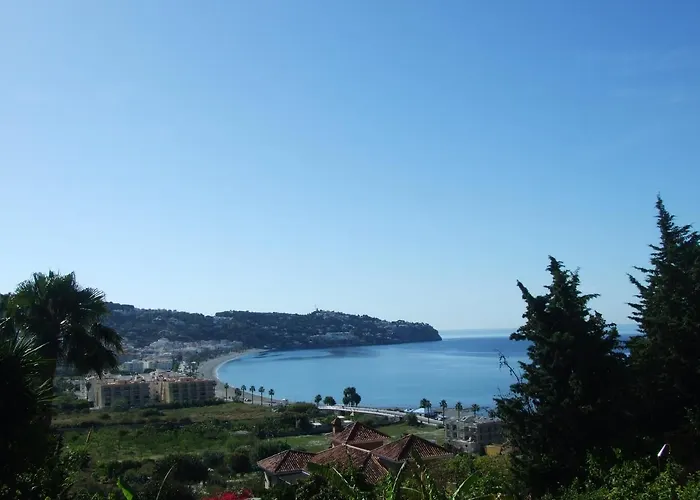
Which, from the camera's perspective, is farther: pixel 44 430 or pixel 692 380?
pixel 692 380

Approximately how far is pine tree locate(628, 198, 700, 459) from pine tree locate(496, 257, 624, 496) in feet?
5.45

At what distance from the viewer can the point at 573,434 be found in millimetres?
14984

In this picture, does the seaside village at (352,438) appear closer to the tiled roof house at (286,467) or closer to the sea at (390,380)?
the tiled roof house at (286,467)

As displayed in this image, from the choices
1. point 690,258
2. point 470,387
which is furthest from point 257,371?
point 690,258

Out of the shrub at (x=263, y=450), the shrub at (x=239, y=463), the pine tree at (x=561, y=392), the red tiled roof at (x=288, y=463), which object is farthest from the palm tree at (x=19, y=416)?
the shrub at (x=263, y=450)

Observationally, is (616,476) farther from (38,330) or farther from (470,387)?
(470,387)

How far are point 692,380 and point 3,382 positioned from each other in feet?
53.5

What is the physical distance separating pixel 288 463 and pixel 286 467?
21 centimetres

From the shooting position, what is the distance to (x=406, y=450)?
814 inches

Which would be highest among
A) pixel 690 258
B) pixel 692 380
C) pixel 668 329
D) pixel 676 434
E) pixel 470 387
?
pixel 690 258

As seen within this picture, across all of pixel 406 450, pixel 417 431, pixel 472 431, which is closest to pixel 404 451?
pixel 406 450

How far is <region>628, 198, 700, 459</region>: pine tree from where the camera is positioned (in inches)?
652

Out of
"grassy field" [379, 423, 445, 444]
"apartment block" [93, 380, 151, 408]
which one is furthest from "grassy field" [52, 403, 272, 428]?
"apartment block" [93, 380, 151, 408]

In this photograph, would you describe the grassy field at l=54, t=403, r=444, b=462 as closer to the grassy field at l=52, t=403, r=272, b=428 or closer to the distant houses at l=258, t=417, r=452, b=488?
the grassy field at l=52, t=403, r=272, b=428
